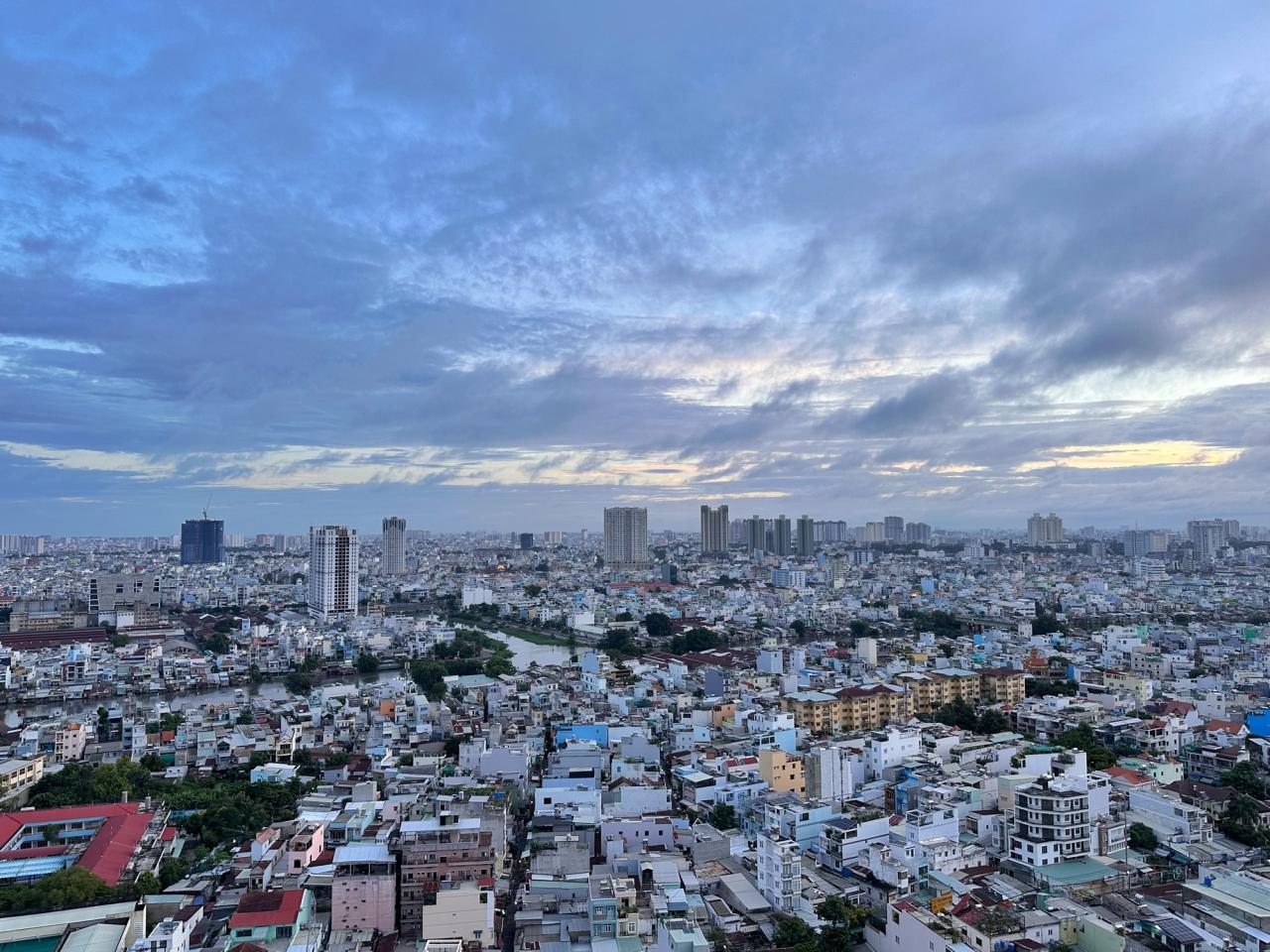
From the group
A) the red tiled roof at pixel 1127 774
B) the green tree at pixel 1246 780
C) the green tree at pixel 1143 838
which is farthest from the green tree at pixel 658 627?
the green tree at pixel 1143 838

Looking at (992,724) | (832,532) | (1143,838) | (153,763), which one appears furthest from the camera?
(832,532)

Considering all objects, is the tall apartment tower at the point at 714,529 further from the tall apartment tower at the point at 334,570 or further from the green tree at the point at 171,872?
the green tree at the point at 171,872

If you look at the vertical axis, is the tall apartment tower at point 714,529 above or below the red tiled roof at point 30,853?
above

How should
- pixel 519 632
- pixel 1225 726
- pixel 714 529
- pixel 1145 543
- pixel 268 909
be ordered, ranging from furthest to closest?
pixel 714 529
pixel 1145 543
pixel 519 632
pixel 1225 726
pixel 268 909

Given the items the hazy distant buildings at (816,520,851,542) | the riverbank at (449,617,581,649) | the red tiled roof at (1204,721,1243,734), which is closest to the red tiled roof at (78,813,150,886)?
the red tiled roof at (1204,721,1243,734)

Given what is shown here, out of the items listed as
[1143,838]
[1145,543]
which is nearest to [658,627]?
[1143,838]

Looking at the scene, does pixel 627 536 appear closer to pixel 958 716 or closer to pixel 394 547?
pixel 394 547

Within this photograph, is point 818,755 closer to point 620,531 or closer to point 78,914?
point 78,914
